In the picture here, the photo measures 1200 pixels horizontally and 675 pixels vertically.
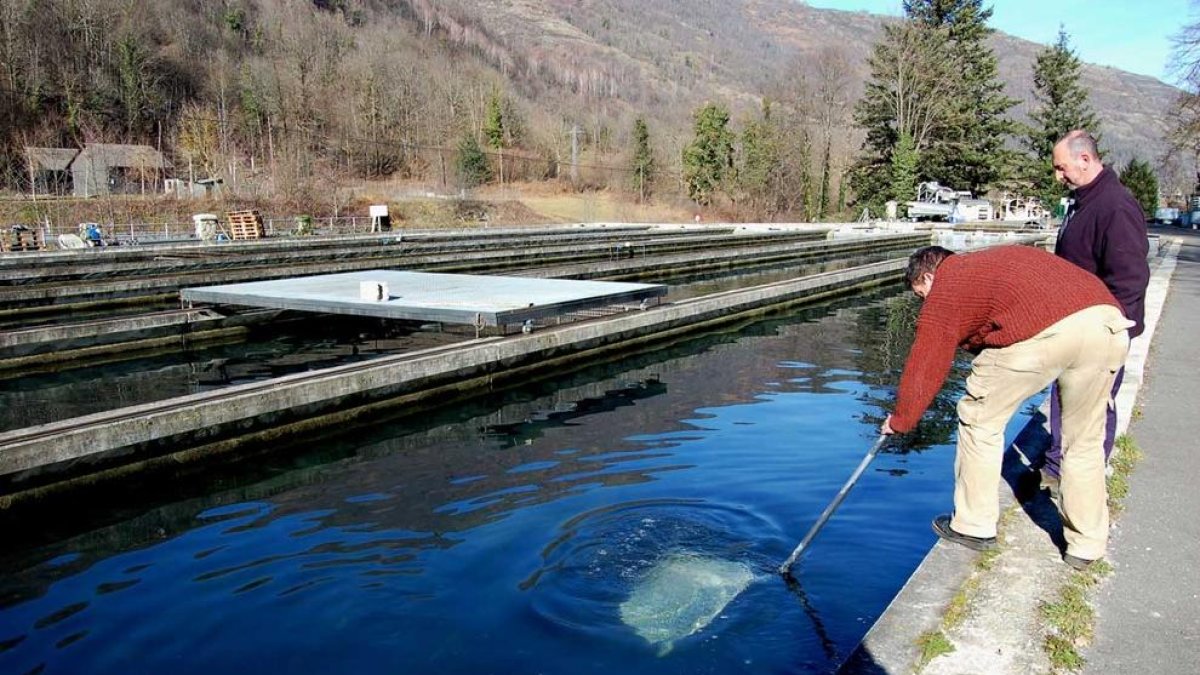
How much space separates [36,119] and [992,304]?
2447 inches

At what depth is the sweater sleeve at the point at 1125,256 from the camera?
4.40 m

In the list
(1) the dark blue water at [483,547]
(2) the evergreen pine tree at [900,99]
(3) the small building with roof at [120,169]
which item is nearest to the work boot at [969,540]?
(1) the dark blue water at [483,547]

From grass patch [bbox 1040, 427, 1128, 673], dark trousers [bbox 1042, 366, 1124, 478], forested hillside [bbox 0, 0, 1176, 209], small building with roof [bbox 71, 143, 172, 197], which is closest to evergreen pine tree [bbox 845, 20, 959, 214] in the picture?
forested hillside [bbox 0, 0, 1176, 209]

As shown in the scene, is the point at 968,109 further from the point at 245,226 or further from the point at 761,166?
the point at 245,226

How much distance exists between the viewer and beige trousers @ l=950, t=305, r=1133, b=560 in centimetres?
372

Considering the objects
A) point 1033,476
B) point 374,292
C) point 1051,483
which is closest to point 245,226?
point 374,292

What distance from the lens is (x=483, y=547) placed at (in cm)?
526

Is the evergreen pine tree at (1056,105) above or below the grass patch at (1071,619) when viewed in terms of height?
above

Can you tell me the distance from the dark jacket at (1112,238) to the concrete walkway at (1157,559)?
104 centimetres

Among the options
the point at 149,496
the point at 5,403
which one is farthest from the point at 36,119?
the point at 149,496

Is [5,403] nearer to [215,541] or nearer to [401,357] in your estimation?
[401,357]

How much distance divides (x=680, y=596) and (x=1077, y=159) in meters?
3.06

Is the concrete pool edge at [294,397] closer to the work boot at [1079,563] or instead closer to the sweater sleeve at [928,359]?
the sweater sleeve at [928,359]

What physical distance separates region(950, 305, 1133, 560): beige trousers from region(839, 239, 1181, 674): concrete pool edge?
19 cm
